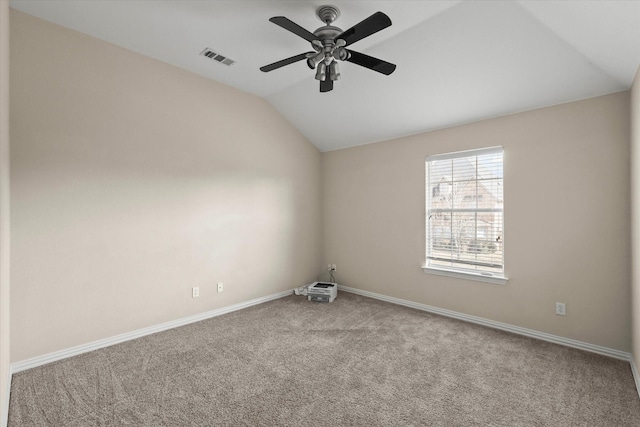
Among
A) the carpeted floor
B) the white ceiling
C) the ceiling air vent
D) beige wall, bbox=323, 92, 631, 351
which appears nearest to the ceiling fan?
the white ceiling

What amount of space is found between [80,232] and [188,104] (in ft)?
5.75

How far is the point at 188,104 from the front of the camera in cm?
353

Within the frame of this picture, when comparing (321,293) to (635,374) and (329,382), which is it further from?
(635,374)

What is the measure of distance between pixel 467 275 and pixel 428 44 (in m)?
2.53

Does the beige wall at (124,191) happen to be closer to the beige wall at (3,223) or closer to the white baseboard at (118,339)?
the white baseboard at (118,339)

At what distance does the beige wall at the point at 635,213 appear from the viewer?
2.29 m

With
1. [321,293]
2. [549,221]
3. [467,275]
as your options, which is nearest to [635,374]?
[549,221]

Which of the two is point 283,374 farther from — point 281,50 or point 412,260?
point 281,50

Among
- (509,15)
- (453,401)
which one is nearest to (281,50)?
(509,15)

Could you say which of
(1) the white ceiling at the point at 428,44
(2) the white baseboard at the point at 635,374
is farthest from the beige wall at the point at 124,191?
(2) the white baseboard at the point at 635,374

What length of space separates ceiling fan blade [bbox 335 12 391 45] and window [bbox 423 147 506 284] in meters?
2.15

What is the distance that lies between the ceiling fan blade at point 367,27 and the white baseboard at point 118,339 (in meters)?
3.27

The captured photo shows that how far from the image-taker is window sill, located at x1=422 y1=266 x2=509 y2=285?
3.35 m

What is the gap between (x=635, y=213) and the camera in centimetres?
240
